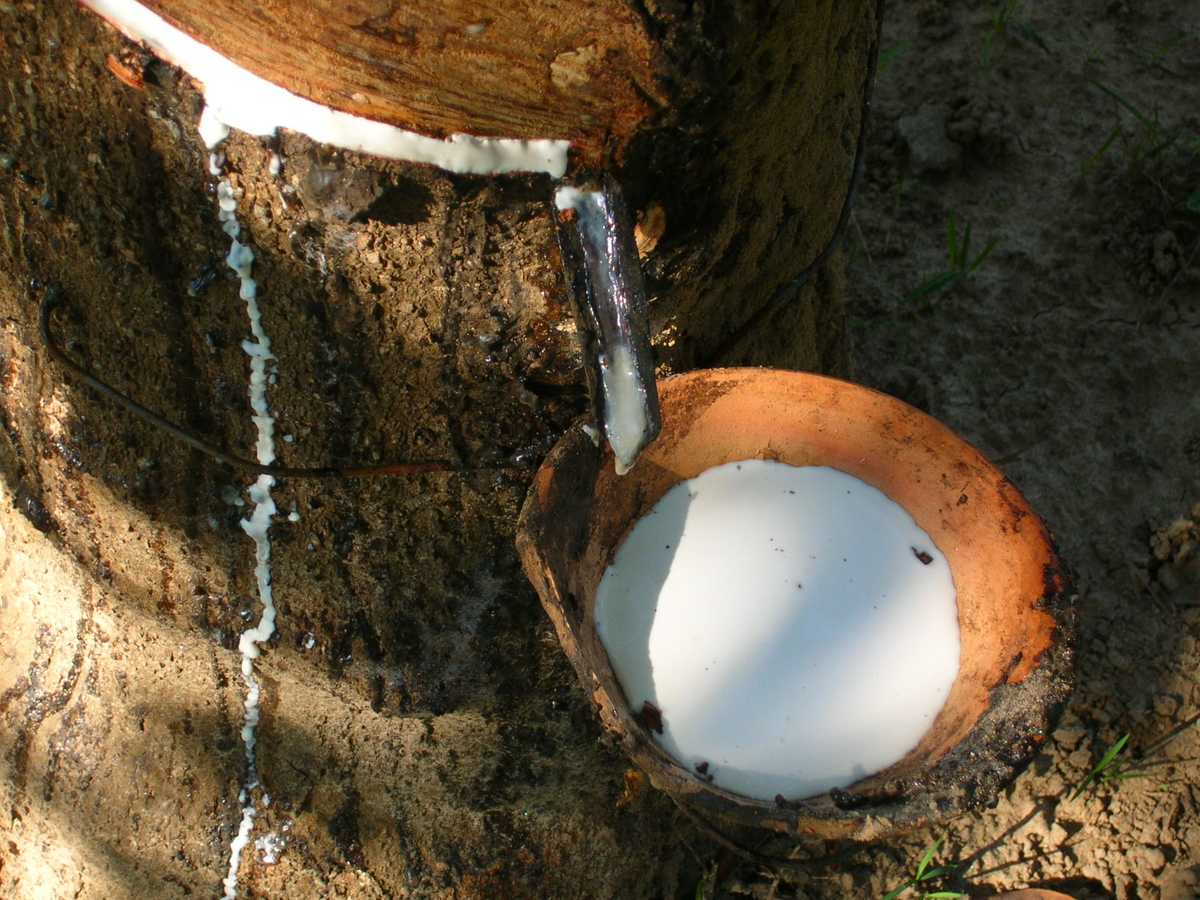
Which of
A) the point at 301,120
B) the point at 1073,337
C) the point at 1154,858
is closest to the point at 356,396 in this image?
the point at 301,120

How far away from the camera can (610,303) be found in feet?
3.29

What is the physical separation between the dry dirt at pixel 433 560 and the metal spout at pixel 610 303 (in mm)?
83

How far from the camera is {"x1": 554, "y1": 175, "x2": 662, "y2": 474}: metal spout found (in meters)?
0.99

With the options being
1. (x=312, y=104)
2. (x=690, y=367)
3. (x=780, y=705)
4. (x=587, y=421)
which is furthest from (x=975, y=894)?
(x=312, y=104)

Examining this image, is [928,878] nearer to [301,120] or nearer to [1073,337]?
[1073,337]

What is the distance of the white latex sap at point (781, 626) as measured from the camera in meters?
1.22

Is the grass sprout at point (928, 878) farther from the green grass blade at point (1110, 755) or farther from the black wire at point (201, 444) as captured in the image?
the black wire at point (201, 444)

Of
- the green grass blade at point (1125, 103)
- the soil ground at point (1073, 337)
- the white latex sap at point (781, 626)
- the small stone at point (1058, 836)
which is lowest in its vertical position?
the white latex sap at point (781, 626)

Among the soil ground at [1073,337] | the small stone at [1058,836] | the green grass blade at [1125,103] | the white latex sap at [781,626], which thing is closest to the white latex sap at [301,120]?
the white latex sap at [781,626]

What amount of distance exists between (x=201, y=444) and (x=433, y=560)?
1.01ft

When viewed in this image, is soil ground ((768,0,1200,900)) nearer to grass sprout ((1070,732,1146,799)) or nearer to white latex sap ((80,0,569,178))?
grass sprout ((1070,732,1146,799))

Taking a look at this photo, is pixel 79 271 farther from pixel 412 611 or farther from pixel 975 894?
pixel 975 894

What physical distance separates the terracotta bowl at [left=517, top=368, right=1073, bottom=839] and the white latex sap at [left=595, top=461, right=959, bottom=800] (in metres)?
0.02

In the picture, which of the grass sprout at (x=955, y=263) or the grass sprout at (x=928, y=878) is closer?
the grass sprout at (x=928, y=878)
